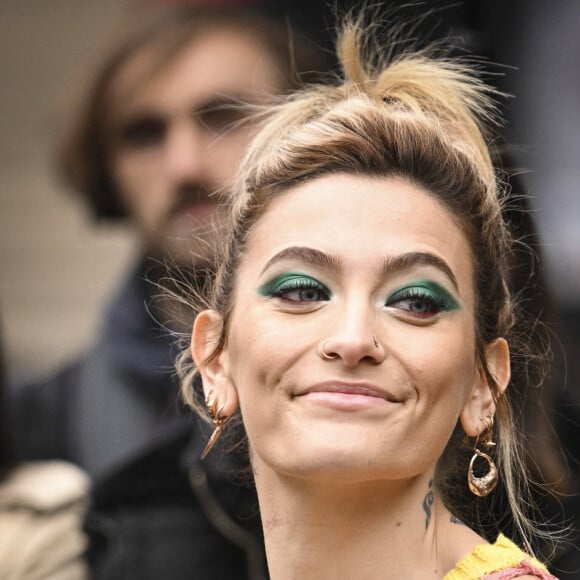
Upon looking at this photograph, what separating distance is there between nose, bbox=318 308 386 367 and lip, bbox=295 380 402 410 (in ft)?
0.14

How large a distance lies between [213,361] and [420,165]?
0.59 meters

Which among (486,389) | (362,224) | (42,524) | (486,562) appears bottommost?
(42,524)

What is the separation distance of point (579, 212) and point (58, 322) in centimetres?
311

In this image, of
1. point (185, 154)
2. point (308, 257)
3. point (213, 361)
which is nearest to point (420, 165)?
point (308, 257)

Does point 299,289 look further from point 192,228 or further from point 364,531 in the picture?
point 192,228

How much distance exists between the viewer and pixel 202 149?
3.77m

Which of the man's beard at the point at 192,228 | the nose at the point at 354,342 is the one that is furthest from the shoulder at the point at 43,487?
the nose at the point at 354,342

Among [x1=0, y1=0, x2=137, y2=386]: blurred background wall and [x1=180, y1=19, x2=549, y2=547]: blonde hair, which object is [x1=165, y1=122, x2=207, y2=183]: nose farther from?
[x1=0, y1=0, x2=137, y2=386]: blurred background wall

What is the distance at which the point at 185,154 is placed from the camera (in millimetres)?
3779

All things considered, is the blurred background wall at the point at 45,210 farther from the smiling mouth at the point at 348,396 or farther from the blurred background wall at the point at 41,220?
the smiling mouth at the point at 348,396

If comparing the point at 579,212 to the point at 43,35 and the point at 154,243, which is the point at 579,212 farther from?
the point at 43,35

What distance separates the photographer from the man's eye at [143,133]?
13.4ft

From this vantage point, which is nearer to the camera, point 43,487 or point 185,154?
point 43,487

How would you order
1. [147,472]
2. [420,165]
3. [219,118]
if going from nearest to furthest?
1. [420,165]
2. [147,472]
3. [219,118]
